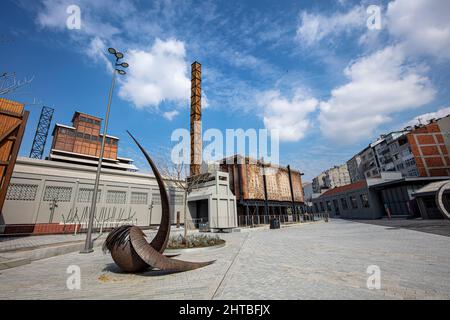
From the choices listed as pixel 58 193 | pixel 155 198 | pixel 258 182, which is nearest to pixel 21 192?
pixel 58 193

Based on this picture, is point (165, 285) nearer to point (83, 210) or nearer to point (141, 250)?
point (141, 250)

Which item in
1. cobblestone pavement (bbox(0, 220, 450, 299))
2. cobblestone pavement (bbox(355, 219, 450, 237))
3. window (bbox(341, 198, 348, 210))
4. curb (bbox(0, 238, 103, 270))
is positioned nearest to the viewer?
cobblestone pavement (bbox(0, 220, 450, 299))

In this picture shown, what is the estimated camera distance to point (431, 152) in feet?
132

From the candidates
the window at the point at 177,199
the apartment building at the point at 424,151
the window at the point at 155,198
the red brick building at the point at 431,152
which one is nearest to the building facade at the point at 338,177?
the apartment building at the point at 424,151

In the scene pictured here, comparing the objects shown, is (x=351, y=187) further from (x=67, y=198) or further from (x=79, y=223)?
(x=67, y=198)

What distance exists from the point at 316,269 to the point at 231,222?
73.8ft

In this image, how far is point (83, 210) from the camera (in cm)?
2389

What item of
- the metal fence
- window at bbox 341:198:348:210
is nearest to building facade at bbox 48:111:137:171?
the metal fence

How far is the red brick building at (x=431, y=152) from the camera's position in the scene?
130ft

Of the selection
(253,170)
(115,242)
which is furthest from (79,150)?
(115,242)

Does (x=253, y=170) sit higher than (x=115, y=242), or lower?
higher

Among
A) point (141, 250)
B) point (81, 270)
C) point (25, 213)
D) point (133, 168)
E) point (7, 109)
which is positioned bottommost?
point (81, 270)

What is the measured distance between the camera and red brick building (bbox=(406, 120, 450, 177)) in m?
39.7

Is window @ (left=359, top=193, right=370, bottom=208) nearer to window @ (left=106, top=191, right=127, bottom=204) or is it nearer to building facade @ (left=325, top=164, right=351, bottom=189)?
window @ (left=106, top=191, right=127, bottom=204)
